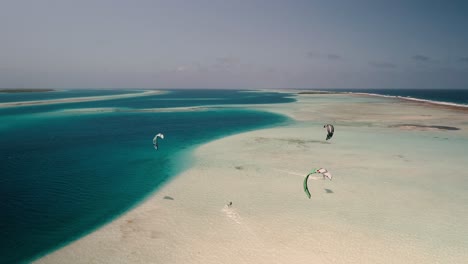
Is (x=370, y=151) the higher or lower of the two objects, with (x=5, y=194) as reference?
higher

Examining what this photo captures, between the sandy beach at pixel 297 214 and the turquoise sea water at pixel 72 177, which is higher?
the sandy beach at pixel 297 214

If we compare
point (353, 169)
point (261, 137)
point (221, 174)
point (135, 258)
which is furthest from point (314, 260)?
point (261, 137)

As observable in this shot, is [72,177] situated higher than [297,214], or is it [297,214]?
[297,214]

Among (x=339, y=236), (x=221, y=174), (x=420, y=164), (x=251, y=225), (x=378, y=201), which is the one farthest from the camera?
(x=420, y=164)

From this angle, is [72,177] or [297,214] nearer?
[297,214]

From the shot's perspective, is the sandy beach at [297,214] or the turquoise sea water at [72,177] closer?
the sandy beach at [297,214]

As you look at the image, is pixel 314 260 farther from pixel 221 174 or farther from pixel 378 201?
pixel 221 174

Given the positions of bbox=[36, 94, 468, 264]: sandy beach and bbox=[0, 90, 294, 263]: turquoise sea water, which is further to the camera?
bbox=[0, 90, 294, 263]: turquoise sea water

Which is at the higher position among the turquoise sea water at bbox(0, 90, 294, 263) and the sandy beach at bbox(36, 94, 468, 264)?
the sandy beach at bbox(36, 94, 468, 264)
